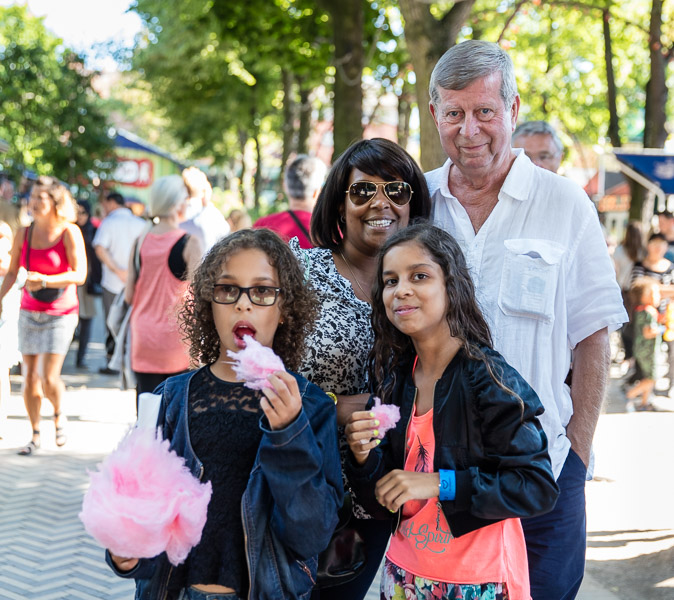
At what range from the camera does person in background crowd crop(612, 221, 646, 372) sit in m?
11.7

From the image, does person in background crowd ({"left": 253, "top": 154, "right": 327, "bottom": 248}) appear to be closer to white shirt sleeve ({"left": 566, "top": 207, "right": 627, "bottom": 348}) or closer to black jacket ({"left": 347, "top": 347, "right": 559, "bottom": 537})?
white shirt sleeve ({"left": 566, "top": 207, "right": 627, "bottom": 348})

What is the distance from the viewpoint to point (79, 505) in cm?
660

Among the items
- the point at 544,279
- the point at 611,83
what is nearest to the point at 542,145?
the point at 544,279

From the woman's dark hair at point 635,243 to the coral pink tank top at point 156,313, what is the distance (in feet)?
24.3

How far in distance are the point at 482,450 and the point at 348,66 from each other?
11402 mm

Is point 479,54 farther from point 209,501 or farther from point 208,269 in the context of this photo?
point 209,501

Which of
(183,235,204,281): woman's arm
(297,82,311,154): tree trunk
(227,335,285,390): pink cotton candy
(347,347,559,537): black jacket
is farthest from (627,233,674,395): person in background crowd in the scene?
(297,82,311,154): tree trunk

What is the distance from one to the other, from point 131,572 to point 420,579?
32.2 inches

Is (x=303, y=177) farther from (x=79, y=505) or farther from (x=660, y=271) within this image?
(x=660, y=271)

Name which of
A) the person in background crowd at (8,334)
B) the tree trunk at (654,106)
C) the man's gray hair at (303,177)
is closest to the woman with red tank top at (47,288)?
the person in background crowd at (8,334)

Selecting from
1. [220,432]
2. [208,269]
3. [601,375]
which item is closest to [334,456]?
[220,432]

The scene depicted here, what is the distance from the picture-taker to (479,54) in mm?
2760

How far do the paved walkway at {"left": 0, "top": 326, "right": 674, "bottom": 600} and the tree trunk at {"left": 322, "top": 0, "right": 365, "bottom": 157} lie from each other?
5.38 metres

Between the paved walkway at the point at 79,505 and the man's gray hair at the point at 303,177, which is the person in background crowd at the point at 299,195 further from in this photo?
the paved walkway at the point at 79,505
